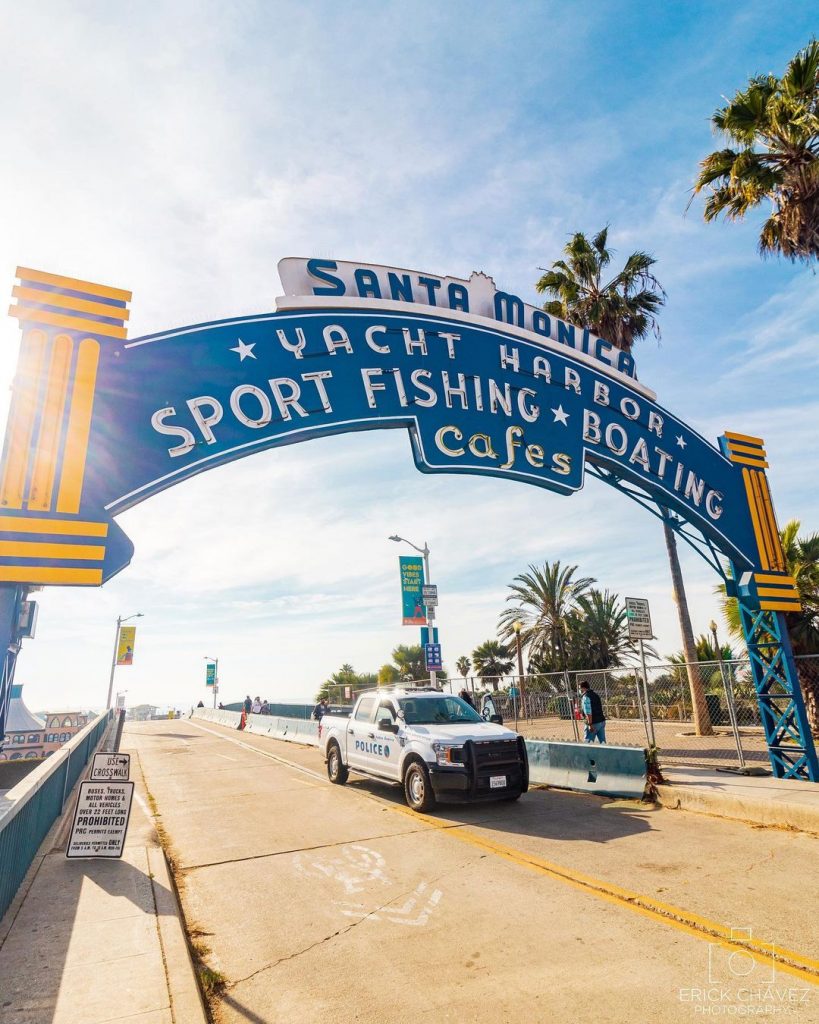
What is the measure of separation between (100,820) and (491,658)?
5070 cm

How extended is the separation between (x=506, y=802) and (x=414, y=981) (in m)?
6.74

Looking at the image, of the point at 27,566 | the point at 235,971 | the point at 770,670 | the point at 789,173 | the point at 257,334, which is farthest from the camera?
the point at 789,173

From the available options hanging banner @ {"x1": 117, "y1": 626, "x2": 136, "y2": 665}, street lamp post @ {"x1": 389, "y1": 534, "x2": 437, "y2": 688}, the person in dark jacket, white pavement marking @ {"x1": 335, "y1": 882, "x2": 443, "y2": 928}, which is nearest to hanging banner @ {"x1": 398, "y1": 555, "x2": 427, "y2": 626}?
street lamp post @ {"x1": 389, "y1": 534, "x2": 437, "y2": 688}

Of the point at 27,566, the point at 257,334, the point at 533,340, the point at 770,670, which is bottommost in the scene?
the point at 770,670

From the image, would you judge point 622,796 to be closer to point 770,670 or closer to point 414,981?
point 770,670

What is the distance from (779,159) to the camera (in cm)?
1424

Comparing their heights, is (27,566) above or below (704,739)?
above

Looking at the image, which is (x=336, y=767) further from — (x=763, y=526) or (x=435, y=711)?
(x=763, y=526)

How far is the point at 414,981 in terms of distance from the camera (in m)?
4.30

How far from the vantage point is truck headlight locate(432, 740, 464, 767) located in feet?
31.2

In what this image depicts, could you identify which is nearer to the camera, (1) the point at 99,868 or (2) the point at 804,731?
(1) the point at 99,868

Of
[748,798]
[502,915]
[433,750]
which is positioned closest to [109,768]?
[433,750]

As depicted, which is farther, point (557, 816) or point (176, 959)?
point (557, 816)

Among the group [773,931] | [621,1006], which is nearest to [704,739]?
[773,931]
